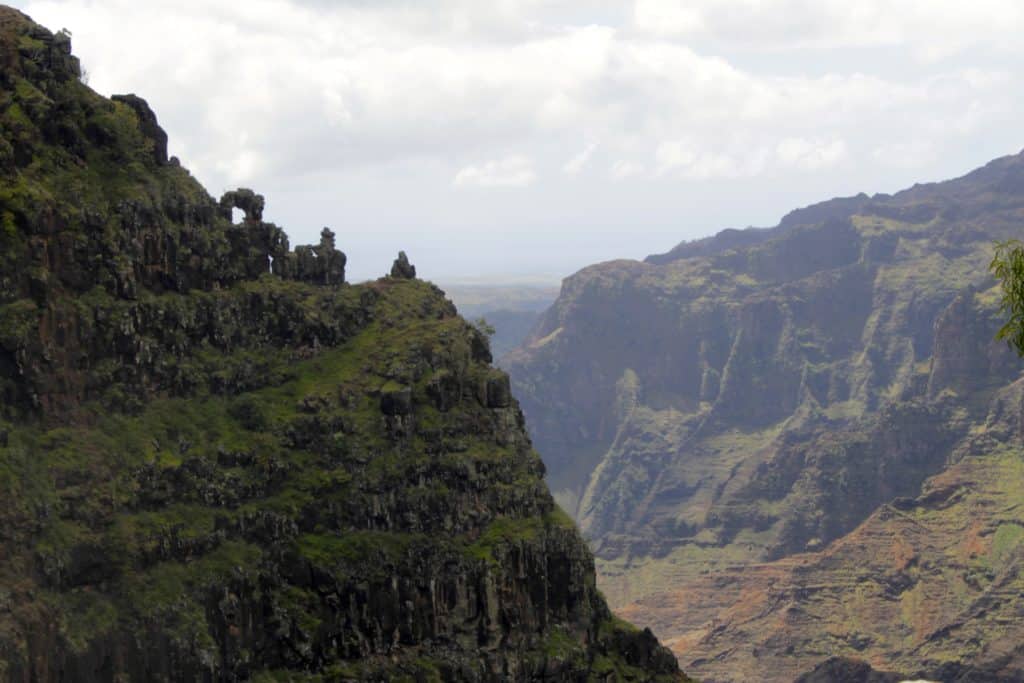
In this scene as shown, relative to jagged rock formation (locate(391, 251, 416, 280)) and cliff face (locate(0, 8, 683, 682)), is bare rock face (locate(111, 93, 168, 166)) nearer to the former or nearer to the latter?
cliff face (locate(0, 8, 683, 682))

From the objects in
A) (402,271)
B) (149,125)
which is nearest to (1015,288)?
(149,125)

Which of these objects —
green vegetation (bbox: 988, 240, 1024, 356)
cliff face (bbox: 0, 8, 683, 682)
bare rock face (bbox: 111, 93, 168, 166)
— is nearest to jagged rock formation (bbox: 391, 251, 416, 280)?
cliff face (bbox: 0, 8, 683, 682)

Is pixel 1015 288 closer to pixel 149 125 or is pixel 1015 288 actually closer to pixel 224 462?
pixel 224 462

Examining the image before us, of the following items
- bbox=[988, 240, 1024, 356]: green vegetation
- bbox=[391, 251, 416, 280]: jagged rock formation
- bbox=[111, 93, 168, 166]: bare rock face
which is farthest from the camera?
bbox=[391, 251, 416, 280]: jagged rock formation

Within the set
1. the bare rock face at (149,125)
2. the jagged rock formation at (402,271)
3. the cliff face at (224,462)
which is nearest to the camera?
the cliff face at (224,462)

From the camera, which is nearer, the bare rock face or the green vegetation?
the green vegetation

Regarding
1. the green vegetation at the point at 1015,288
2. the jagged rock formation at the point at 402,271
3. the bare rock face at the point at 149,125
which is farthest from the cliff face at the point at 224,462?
the green vegetation at the point at 1015,288

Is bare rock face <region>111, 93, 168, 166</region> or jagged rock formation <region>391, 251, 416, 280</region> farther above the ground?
bare rock face <region>111, 93, 168, 166</region>

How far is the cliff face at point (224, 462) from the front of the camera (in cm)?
10138

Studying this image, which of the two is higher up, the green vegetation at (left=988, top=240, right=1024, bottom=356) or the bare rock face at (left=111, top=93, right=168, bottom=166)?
the bare rock face at (left=111, top=93, right=168, bottom=166)

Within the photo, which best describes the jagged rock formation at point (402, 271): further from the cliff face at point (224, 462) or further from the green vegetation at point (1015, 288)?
the green vegetation at point (1015, 288)

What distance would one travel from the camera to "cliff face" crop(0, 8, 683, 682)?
101375 mm

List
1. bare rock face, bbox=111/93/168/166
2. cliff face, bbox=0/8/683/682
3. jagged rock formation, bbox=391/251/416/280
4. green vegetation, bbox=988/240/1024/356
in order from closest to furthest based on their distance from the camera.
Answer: green vegetation, bbox=988/240/1024/356 → cliff face, bbox=0/8/683/682 → bare rock face, bbox=111/93/168/166 → jagged rock formation, bbox=391/251/416/280

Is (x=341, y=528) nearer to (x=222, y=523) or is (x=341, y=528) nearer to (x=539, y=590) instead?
(x=222, y=523)
